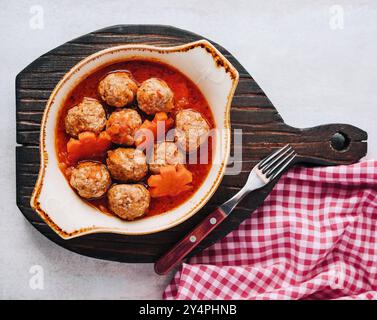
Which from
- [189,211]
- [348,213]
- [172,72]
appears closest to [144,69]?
[172,72]

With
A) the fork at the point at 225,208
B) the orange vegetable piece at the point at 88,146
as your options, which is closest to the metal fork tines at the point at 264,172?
the fork at the point at 225,208

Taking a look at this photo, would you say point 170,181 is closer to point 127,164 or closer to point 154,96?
point 127,164

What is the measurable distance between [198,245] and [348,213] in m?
0.96

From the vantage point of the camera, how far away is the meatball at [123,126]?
2.80 metres

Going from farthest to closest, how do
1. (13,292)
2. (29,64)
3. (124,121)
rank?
(13,292) < (29,64) < (124,121)

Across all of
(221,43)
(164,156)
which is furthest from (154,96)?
(221,43)

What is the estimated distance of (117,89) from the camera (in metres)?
2.79

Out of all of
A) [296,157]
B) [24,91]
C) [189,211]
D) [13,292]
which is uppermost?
[24,91]

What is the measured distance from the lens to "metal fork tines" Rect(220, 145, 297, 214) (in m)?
3.04

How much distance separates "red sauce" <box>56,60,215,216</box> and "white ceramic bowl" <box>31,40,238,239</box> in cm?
4

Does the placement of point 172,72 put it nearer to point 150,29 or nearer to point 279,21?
point 150,29

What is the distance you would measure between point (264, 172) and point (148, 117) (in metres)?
0.74

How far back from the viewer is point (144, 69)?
292 centimetres

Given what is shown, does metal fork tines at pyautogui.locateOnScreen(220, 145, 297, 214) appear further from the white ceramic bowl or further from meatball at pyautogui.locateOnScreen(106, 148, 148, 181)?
meatball at pyautogui.locateOnScreen(106, 148, 148, 181)
